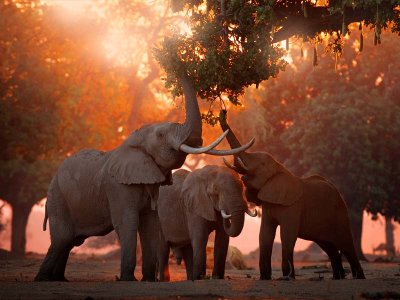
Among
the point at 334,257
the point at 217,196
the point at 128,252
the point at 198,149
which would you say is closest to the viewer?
the point at 198,149

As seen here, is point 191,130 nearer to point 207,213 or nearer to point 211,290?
point 207,213

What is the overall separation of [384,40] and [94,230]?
88.4 ft

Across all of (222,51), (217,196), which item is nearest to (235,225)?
(217,196)

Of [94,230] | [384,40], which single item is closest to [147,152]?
[94,230]

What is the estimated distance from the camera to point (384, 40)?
4162cm

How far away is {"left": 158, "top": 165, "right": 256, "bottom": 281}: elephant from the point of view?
61.3 feet

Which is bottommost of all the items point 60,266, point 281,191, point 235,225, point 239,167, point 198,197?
point 60,266

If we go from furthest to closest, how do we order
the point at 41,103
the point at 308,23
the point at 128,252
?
1. the point at 41,103
2. the point at 308,23
3. the point at 128,252

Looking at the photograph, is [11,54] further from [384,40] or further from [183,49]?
[183,49]

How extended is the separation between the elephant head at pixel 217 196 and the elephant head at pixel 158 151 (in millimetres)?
1956

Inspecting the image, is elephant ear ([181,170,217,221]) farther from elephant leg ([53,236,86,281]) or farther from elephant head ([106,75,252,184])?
elephant leg ([53,236,86,281])

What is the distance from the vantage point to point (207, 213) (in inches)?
762

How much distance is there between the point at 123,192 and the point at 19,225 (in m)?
34.0

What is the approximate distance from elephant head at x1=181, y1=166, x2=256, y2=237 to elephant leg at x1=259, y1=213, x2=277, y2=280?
428 millimetres
